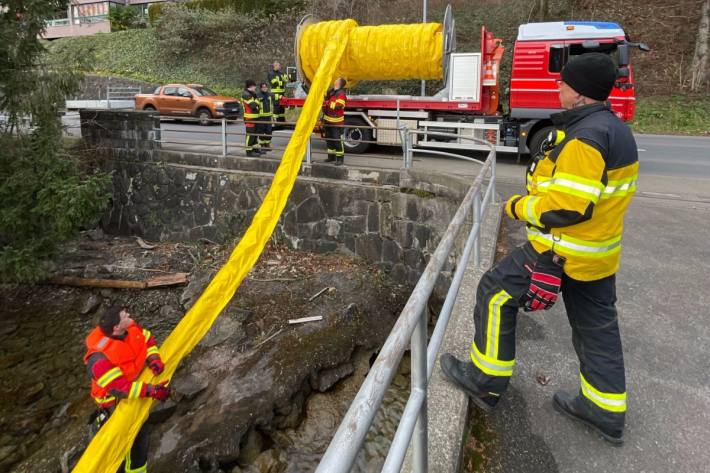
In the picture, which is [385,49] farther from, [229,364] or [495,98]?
[229,364]

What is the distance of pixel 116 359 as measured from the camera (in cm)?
386

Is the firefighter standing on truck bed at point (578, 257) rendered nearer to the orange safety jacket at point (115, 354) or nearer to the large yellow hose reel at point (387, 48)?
the orange safety jacket at point (115, 354)

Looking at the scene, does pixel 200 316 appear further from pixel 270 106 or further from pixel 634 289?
pixel 270 106

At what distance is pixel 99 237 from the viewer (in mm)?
11641

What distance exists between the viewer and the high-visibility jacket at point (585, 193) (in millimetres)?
2105

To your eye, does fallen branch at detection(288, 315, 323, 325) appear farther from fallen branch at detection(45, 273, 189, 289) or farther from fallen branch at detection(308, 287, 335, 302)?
fallen branch at detection(45, 273, 189, 289)

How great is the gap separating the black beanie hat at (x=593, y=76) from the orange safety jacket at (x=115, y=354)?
12.1 feet

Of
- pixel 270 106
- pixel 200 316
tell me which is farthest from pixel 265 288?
pixel 270 106

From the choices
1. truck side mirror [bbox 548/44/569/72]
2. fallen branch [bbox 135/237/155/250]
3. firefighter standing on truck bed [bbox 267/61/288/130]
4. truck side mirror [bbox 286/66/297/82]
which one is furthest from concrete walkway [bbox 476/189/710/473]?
truck side mirror [bbox 286/66/297/82]

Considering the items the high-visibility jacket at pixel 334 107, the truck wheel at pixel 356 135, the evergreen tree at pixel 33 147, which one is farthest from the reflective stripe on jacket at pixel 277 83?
the evergreen tree at pixel 33 147

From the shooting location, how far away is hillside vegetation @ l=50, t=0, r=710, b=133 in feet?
67.6

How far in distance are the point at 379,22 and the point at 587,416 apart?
26.7m

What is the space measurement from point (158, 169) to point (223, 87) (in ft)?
59.4

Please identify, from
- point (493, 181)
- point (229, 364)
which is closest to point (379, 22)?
point (493, 181)
